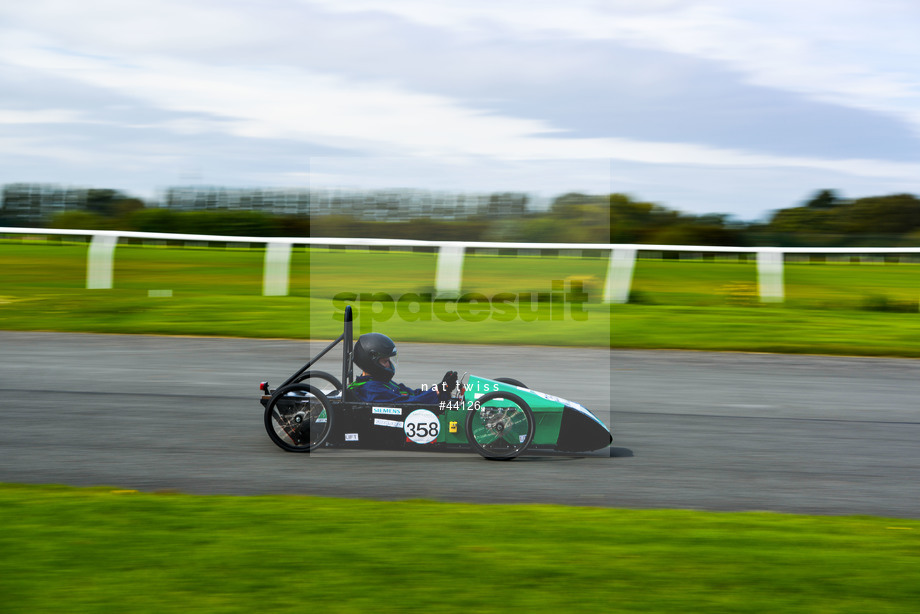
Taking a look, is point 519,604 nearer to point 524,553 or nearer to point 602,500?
point 524,553

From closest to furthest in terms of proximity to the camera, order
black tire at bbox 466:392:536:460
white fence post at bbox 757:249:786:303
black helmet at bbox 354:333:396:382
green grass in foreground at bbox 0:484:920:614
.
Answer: green grass in foreground at bbox 0:484:920:614 → black tire at bbox 466:392:536:460 → black helmet at bbox 354:333:396:382 → white fence post at bbox 757:249:786:303

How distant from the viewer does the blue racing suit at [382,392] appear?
253 inches

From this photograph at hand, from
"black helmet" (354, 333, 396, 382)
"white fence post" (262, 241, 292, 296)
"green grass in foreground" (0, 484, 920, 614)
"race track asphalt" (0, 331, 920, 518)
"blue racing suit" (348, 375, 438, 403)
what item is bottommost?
"green grass in foreground" (0, 484, 920, 614)

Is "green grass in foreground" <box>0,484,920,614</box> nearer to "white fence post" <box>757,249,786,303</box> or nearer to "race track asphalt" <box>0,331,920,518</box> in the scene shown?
"race track asphalt" <box>0,331,920,518</box>

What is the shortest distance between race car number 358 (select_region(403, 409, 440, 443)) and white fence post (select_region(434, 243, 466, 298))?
1027 cm

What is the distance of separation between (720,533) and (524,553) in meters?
1.12

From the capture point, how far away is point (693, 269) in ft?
77.8

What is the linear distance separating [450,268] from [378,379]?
34.3 ft

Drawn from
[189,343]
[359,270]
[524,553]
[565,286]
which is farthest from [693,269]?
[524,553]

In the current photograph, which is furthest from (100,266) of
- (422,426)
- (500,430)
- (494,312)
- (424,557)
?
(424,557)

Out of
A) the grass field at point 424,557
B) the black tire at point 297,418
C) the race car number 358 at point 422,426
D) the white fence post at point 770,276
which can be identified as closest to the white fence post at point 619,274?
the white fence post at point 770,276

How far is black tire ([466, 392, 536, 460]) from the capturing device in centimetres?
632

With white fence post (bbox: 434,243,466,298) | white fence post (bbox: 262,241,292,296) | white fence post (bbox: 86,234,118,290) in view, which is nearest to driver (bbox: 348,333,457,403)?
white fence post (bbox: 434,243,466,298)

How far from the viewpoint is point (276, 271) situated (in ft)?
57.9
